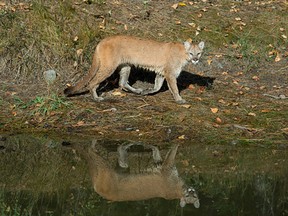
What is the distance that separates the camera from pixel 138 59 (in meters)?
10.2

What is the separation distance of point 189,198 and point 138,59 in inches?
165

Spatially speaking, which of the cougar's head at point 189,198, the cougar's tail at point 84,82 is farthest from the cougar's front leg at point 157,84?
the cougar's head at point 189,198

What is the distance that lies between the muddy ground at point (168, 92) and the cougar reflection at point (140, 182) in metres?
1.01

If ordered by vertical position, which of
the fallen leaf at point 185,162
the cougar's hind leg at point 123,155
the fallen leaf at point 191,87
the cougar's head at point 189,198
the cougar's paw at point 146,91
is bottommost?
the cougar's paw at point 146,91

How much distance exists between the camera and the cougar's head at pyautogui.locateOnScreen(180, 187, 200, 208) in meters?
6.36

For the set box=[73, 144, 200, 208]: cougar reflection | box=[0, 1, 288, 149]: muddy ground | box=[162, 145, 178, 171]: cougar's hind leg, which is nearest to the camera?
box=[73, 144, 200, 208]: cougar reflection

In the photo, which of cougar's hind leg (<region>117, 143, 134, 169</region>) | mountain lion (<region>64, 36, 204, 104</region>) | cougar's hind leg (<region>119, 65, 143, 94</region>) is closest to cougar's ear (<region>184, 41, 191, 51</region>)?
mountain lion (<region>64, 36, 204, 104</region>)

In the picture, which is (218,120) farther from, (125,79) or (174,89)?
(125,79)

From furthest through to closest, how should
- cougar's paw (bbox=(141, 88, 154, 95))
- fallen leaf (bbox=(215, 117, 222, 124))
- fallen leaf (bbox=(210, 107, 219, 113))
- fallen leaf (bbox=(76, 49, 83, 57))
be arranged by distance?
fallen leaf (bbox=(76, 49, 83, 57))
cougar's paw (bbox=(141, 88, 154, 95))
fallen leaf (bbox=(210, 107, 219, 113))
fallen leaf (bbox=(215, 117, 222, 124))

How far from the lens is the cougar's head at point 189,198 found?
20.9 feet

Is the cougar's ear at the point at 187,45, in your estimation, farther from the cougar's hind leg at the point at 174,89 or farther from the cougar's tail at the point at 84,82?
the cougar's tail at the point at 84,82

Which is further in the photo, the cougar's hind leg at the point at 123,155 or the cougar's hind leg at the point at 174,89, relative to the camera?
the cougar's hind leg at the point at 174,89

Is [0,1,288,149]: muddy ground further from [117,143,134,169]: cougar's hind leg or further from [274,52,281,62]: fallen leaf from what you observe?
[117,143,134,169]: cougar's hind leg

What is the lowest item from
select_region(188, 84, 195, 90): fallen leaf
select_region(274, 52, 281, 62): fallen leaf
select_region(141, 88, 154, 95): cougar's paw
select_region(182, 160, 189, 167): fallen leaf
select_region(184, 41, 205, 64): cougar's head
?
select_region(141, 88, 154, 95): cougar's paw
